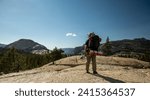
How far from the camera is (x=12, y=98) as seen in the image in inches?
304

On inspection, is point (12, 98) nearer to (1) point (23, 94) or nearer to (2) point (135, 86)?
(1) point (23, 94)

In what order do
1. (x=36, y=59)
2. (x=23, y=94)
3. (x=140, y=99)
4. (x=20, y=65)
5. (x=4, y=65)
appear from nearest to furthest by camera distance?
(x=140, y=99)
(x=23, y=94)
(x=20, y=65)
(x=4, y=65)
(x=36, y=59)

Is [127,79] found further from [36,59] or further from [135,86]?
[36,59]

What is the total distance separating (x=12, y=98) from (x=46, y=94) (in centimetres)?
117

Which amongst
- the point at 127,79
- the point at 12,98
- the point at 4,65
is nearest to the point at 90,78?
the point at 127,79

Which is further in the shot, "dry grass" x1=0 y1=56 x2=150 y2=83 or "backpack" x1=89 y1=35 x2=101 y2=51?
"backpack" x1=89 y1=35 x2=101 y2=51

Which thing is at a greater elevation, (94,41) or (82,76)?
(94,41)

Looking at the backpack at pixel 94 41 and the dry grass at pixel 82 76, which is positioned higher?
the backpack at pixel 94 41

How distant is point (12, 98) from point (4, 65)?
53.1 m

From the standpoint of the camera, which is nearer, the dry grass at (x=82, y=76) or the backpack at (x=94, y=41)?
the dry grass at (x=82, y=76)

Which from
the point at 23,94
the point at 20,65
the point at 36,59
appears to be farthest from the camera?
the point at 36,59

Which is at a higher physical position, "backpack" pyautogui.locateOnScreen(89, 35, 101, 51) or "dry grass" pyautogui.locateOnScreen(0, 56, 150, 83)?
"backpack" pyautogui.locateOnScreen(89, 35, 101, 51)

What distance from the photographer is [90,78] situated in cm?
992

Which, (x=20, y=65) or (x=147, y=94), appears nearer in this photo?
(x=147, y=94)
